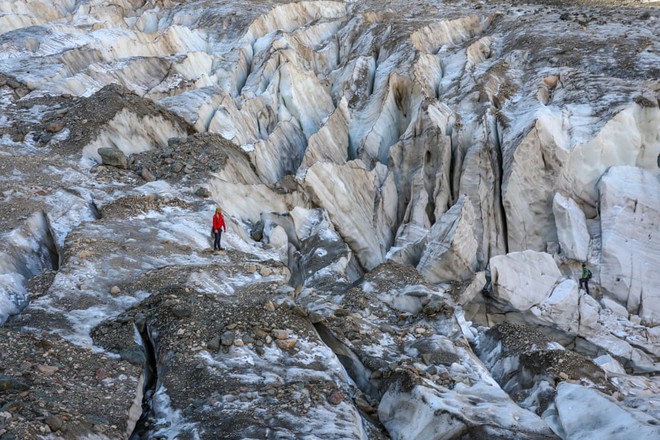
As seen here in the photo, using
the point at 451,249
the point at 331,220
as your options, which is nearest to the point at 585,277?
the point at 451,249

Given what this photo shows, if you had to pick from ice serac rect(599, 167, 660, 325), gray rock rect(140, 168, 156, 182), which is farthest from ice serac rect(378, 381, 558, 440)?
ice serac rect(599, 167, 660, 325)

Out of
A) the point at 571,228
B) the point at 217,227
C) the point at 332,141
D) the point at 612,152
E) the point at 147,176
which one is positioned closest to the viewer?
the point at 217,227

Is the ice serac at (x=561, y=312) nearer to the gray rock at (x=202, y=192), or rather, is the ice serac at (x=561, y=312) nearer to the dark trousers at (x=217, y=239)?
the dark trousers at (x=217, y=239)

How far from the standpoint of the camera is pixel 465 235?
19.7 meters

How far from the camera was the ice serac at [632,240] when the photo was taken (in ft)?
66.6

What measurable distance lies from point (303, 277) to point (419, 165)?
8911 millimetres

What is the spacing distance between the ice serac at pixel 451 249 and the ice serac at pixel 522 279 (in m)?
1.06

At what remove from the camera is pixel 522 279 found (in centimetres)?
1897

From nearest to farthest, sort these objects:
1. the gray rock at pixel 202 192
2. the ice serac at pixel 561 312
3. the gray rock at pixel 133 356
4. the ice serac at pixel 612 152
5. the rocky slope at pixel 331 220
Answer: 1. the rocky slope at pixel 331 220
2. the gray rock at pixel 133 356
3. the gray rock at pixel 202 192
4. the ice serac at pixel 561 312
5. the ice serac at pixel 612 152

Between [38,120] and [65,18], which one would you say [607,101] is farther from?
[65,18]

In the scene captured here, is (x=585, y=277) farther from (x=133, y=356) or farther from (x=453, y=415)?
(x=133, y=356)

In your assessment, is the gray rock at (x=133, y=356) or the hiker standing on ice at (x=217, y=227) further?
the hiker standing on ice at (x=217, y=227)

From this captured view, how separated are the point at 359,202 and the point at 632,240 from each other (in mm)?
10207

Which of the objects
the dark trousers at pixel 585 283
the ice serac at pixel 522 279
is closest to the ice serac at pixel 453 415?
the ice serac at pixel 522 279
